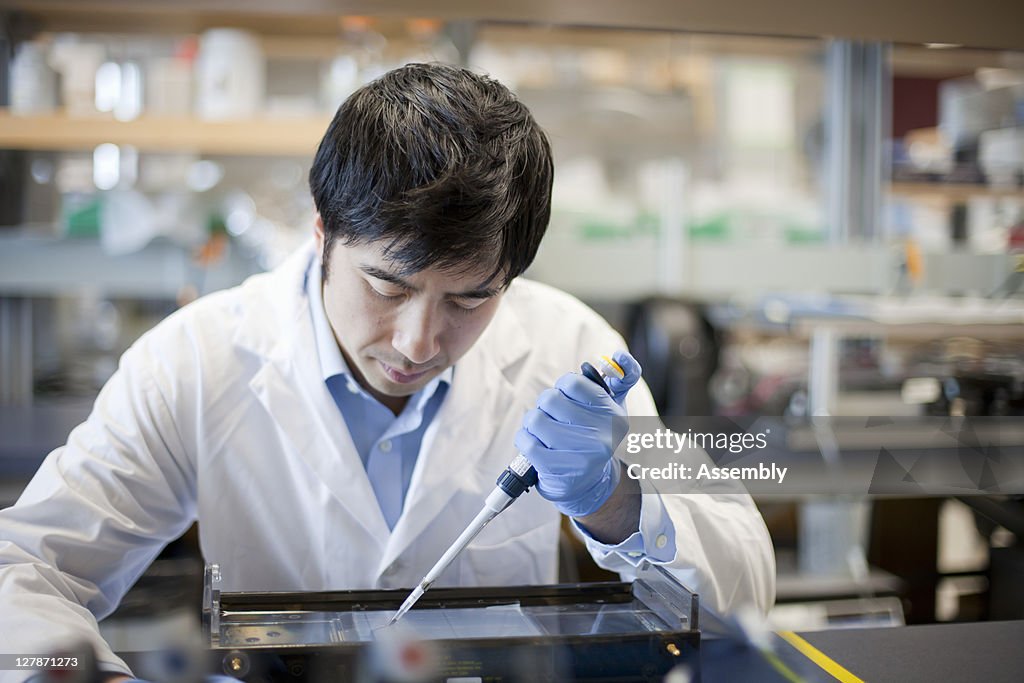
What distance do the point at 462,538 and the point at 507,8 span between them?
517mm

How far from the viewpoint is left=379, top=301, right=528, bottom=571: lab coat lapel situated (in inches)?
49.2

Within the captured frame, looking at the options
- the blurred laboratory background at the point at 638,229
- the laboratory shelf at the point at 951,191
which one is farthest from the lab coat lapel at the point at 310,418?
the laboratory shelf at the point at 951,191

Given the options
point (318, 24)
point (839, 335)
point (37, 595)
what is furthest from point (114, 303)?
point (37, 595)

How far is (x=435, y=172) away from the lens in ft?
3.36

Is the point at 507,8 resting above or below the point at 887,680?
above

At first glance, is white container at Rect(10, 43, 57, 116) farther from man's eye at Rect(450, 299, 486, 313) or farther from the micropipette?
the micropipette

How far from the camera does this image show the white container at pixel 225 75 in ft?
8.68

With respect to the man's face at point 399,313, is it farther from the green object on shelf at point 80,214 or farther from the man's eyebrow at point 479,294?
the green object on shelf at point 80,214

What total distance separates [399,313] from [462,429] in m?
0.29

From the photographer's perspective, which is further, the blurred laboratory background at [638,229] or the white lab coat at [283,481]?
the blurred laboratory background at [638,229]

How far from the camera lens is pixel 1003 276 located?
125cm

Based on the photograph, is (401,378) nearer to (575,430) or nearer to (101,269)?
(575,430)

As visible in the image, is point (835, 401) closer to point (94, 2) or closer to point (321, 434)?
point (321, 434)

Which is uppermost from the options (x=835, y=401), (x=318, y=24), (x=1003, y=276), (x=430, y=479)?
(x=318, y=24)
